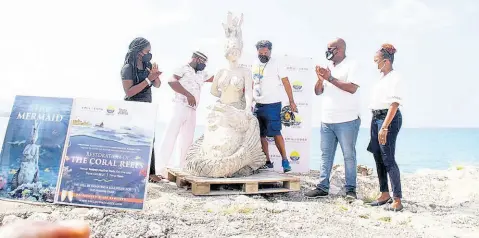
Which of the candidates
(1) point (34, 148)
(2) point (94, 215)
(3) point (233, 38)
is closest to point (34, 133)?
(1) point (34, 148)

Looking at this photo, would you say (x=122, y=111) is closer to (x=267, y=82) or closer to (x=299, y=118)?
(x=267, y=82)

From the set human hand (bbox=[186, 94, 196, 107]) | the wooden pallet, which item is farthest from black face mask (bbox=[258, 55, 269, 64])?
the wooden pallet

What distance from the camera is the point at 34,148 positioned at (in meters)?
3.69

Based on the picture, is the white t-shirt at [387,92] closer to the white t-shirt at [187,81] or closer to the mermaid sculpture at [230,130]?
the mermaid sculpture at [230,130]

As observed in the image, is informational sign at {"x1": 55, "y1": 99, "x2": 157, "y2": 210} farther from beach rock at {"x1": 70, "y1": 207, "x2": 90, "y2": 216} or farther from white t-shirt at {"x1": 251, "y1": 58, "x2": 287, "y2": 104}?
white t-shirt at {"x1": 251, "y1": 58, "x2": 287, "y2": 104}

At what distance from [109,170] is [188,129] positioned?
2247mm

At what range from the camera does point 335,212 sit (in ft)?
13.4

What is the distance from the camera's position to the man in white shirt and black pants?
458 centimetres

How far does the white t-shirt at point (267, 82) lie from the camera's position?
561 cm

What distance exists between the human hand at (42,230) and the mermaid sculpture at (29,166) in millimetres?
3357

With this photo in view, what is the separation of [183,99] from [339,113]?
7.56 feet

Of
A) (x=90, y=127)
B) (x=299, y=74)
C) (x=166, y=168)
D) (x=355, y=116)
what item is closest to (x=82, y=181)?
(x=90, y=127)

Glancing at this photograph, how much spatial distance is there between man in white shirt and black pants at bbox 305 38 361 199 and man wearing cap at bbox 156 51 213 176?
1.85 m

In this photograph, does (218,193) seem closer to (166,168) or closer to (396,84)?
(166,168)
